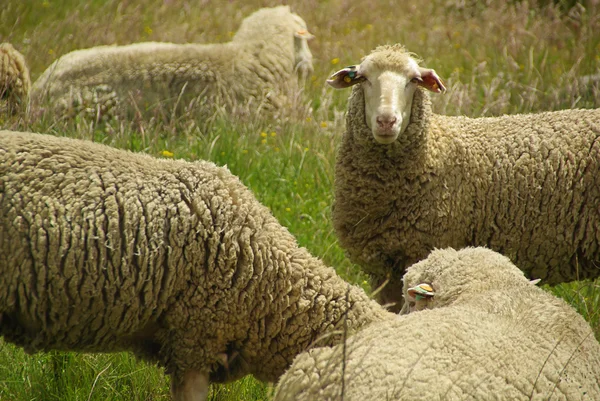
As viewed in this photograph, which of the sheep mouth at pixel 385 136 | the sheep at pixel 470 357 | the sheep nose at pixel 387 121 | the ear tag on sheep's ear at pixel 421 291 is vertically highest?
the sheep nose at pixel 387 121

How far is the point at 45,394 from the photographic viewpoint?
3.59 meters

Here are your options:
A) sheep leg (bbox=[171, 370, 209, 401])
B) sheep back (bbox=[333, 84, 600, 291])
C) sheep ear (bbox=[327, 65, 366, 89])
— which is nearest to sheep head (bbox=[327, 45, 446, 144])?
sheep ear (bbox=[327, 65, 366, 89])

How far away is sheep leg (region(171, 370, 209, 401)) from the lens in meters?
3.26

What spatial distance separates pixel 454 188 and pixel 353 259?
0.70 metres

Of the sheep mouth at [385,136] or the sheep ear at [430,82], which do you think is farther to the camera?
the sheep ear at [430,82]

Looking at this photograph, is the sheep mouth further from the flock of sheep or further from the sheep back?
the sheep back

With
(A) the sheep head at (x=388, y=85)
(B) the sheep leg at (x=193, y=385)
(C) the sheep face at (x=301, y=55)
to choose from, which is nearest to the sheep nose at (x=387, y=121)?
(A) the sheep head at (x=388, y=85)

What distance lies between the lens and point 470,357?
8.42 ft

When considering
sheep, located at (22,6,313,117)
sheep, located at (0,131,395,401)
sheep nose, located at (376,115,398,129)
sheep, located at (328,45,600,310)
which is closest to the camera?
sheep, located at (0,131,395,401)

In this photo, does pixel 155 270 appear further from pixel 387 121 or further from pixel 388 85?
pixel 388 85

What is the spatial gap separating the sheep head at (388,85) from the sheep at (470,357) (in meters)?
1.36

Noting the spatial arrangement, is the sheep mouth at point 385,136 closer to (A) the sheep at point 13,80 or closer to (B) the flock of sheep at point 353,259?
(B) the flock of sheep at point 353,259

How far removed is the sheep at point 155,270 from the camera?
3.06 metres

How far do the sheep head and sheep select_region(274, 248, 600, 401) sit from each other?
1.36 metres
